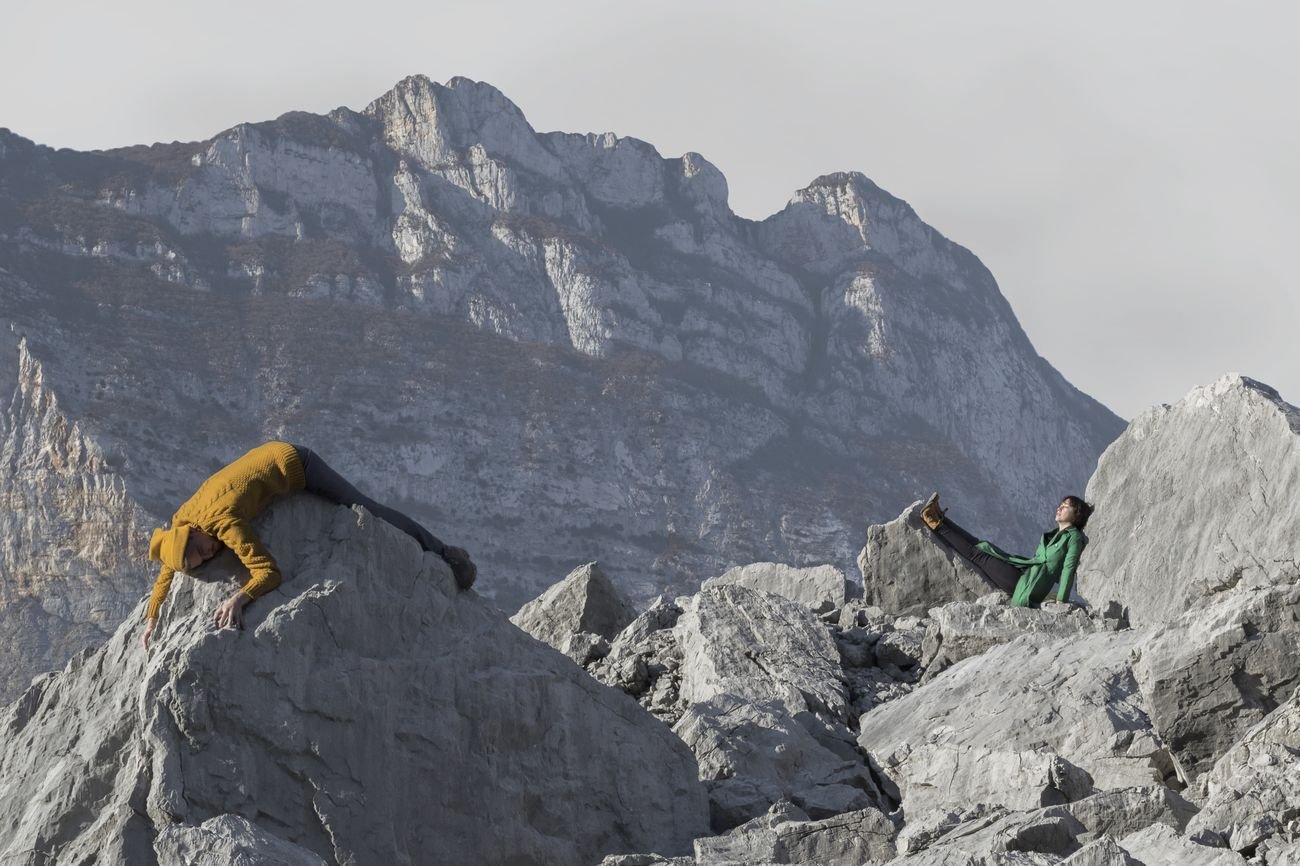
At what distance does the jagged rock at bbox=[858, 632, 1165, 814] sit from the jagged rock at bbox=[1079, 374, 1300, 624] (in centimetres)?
295

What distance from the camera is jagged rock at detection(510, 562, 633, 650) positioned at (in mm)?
15492

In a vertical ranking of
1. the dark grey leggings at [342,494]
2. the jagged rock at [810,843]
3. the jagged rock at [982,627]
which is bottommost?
the jagged rock at [810,843]

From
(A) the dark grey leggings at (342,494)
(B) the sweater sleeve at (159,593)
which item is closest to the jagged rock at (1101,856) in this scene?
(A) the dark grey leggings at (342,494)

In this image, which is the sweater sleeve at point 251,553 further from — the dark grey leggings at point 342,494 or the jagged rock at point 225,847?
the jagged rock at point 225,847

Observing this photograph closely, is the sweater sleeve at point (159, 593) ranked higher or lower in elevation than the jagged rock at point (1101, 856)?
higher

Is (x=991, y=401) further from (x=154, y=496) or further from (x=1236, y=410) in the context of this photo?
(x=1236, y=410)

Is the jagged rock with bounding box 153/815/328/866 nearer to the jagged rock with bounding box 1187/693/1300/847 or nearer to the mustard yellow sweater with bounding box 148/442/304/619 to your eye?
the mustard yellow sweater with bounding box 148/442/304/619

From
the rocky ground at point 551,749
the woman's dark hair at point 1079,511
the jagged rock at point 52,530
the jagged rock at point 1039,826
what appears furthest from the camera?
the jagged rock at point 52,530

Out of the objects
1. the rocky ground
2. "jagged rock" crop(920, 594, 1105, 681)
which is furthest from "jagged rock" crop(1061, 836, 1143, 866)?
"jagged rock" crop(920, 594, 1105, 681)

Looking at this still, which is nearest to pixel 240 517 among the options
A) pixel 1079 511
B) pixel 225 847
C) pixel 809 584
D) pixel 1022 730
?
pixel 225 847

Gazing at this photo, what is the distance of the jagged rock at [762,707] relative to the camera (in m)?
9.60

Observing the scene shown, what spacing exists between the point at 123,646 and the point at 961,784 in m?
4.53

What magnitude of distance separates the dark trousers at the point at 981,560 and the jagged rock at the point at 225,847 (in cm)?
925

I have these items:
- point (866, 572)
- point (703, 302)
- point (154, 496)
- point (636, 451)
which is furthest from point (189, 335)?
point (866, 572)
